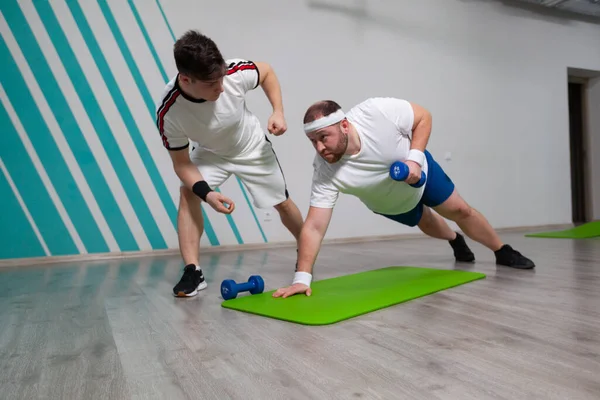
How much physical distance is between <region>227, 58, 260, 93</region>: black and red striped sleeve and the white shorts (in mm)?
322

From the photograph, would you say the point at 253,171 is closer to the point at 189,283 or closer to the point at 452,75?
the point at 189,283

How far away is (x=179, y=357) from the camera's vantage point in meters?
1.15

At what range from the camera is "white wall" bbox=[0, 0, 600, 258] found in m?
3.63

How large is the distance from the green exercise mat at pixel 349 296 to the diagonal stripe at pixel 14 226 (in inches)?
95.7

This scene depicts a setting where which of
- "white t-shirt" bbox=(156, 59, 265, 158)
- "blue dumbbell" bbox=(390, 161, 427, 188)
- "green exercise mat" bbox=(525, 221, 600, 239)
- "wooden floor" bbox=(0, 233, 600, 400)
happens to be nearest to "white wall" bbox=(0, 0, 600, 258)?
"green exercise mat" bbox=(525, 221, 600, 239)

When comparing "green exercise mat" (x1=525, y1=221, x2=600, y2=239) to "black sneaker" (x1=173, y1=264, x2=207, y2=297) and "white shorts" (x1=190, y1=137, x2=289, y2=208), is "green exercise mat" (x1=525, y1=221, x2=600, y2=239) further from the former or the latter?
"black sneaker" (x1=173, y1=264, x2=207, y2=297)

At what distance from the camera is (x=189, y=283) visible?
1974 millimetres

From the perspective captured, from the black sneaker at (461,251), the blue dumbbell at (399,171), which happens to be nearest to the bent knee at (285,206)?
the blue dumbbell at (399,171)

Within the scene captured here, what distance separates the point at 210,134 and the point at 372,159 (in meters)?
0.72

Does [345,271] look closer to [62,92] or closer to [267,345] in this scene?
[267,345]

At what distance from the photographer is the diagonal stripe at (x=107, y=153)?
368 cm

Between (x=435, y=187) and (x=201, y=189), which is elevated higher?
(x=201, y=189)

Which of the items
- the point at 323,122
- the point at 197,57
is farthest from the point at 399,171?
the point at 197,57

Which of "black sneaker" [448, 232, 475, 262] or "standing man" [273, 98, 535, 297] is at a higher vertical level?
"standing man" [273, 98, 535, 297]
